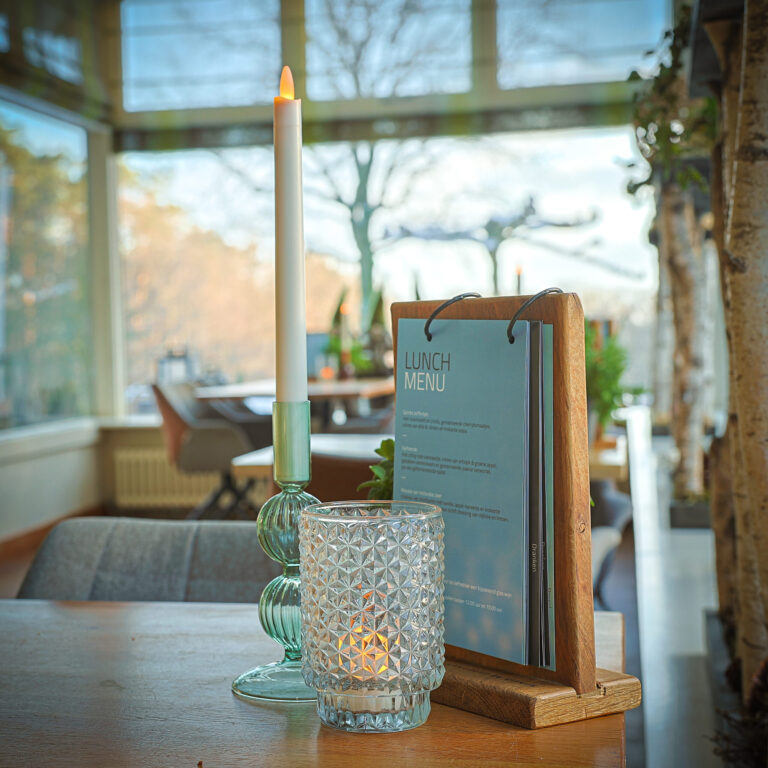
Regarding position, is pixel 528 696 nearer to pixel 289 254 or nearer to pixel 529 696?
pixel 529 696

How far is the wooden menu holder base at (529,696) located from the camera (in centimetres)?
55

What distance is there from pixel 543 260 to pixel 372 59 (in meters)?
1.81

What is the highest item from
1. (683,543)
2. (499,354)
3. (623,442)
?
(499,354)

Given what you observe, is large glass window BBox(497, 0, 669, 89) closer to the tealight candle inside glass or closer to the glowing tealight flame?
the glowing tealight flame

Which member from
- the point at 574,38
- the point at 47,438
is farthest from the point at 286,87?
the point at 574,38

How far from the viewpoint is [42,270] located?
634cm

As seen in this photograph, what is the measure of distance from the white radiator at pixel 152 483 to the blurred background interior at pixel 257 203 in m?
0.02

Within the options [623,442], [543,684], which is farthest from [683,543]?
[543,684]

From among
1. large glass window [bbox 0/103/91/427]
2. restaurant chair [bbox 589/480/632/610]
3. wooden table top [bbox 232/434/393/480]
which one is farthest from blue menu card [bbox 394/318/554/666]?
large glass window [bbox 0/103/91/427]

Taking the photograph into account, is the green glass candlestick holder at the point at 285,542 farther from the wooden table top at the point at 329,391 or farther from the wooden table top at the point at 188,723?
the wooden table top at the point at 329,391

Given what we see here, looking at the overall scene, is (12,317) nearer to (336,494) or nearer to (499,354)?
(336,494)

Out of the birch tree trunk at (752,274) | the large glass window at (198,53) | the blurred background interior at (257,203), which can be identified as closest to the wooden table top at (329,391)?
the blurred background interior at (257,203)

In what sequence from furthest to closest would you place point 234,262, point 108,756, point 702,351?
point 234,262 < point 702,351 < point 108,756

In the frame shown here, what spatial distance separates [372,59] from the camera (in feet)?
22.3
